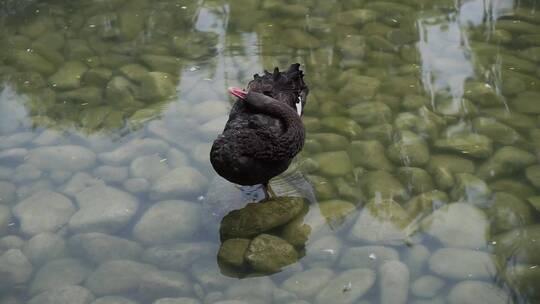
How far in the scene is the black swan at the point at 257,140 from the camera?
413 cm

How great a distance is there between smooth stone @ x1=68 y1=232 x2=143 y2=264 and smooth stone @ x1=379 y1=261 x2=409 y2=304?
4.37 ft

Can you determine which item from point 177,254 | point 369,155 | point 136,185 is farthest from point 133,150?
point 369,155

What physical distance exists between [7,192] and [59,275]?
93cm

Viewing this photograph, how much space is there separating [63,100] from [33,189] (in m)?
1.11

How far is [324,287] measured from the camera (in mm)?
4004

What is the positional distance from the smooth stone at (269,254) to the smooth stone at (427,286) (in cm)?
65

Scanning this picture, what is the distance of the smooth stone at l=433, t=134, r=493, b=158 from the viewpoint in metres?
5.00

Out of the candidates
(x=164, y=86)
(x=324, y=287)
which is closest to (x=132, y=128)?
(x=164, y=86)

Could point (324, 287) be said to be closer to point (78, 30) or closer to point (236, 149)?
point (236, 149)

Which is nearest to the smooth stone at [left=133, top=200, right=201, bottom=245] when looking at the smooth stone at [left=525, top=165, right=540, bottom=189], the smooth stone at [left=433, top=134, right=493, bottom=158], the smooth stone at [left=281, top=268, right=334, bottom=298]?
the smooth stone at [left=281, top=268, right=334, bottom=298]

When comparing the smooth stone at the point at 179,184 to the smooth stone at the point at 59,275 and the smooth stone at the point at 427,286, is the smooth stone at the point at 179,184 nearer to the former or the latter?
the smooth stone at the point at 59,275

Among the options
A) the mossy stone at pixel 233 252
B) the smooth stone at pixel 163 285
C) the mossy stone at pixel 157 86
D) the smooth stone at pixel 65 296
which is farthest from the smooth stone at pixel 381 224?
the mossy stone at pixel 157 86

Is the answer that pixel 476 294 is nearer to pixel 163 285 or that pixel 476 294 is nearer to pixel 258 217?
pixel 258 217

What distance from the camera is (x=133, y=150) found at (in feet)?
17.1
